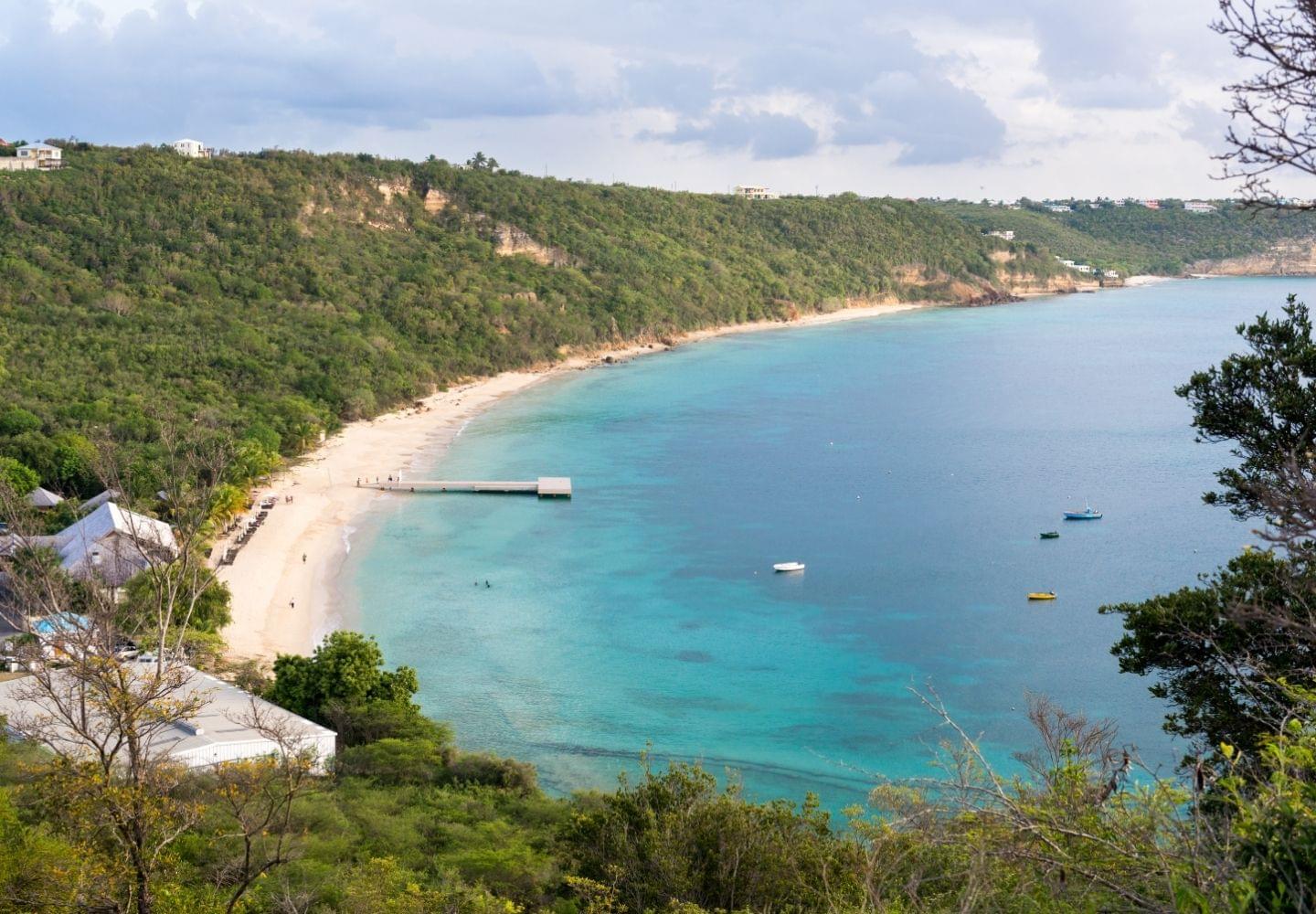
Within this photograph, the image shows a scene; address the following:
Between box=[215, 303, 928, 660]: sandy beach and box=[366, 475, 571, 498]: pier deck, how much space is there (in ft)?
2.91

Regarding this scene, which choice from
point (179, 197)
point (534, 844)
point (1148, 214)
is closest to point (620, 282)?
point (179, 197)

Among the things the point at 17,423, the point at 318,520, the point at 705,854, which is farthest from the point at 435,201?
the point at 705,854

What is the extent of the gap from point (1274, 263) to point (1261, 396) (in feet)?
547

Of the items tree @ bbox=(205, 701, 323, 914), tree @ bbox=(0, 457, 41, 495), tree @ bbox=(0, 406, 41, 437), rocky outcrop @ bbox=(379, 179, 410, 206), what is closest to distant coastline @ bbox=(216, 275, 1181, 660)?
tree @ bbox=(0, 457, 41, 495)

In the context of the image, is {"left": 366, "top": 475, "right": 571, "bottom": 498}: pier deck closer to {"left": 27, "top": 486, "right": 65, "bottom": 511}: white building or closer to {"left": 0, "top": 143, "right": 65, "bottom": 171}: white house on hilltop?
{"left": 27, "top": 486, "right": 65, "bottom": 511}: white building

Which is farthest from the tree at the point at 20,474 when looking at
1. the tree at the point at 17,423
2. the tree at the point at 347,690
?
the tree at the point at 347,690

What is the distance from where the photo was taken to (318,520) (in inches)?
1662

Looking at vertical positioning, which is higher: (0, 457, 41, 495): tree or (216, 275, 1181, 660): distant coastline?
(0, 457, 41, 495): tree

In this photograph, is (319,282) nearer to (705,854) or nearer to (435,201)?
(435,201)

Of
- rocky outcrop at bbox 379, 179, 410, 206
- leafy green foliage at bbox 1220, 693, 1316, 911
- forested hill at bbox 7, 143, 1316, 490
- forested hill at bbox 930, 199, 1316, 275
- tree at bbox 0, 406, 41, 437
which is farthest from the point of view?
forested hill at bbox 930, 199, 1316, 275

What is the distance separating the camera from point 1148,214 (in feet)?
603

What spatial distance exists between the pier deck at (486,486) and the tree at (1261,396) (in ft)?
114

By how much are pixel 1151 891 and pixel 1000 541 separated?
3549 cm

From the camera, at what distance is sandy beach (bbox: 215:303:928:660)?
31.7m
